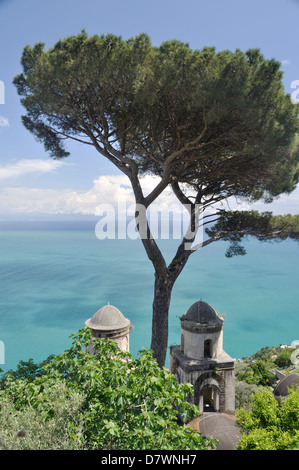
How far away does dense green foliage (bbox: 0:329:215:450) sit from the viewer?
321 cm

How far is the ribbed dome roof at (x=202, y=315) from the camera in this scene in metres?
9.32

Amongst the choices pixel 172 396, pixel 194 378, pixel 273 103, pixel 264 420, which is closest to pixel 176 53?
pixel 273 103

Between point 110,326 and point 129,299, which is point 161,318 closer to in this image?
point 110,326

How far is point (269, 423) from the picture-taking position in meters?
5.53

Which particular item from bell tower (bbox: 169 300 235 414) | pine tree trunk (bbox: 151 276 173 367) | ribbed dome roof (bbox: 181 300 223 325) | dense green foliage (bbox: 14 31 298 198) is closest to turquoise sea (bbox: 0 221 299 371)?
bell tower (bbox: 169 300 235 414)

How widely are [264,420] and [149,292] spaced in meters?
41.3

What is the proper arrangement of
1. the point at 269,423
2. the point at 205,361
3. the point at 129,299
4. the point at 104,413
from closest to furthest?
1. the point at 104,413
2. the point at 269,423
3. the point at 205,361
4. the point at 129,299

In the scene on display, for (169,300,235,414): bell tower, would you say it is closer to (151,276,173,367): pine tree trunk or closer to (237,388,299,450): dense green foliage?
(151,276,173,367): pine tree trunk

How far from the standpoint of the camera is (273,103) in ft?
22.1

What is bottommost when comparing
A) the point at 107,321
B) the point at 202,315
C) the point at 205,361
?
the point at 205,361

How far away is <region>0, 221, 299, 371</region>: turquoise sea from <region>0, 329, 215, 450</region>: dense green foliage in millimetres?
24368

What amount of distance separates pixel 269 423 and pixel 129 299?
1491 inches

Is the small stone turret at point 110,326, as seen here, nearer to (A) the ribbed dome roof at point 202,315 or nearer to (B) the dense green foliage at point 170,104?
(A) the ribbed dome roof at point 202,315

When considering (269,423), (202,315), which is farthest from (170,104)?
→ (269,423)
